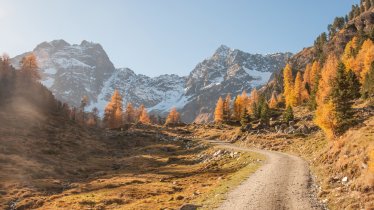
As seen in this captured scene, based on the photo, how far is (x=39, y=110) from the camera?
120 m

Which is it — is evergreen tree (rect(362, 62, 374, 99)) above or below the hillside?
above

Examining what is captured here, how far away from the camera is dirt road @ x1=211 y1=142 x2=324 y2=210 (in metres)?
24.4

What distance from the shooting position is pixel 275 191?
1128 inches

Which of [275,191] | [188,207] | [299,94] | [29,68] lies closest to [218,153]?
[275,191]

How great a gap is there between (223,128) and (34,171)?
78014 mm

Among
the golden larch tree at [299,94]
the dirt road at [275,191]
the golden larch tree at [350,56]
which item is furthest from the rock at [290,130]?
the golden larch tree at [299,94]

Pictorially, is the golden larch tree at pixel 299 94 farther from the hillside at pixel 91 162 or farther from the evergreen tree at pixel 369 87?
the evergreen tree at pixel 369 87

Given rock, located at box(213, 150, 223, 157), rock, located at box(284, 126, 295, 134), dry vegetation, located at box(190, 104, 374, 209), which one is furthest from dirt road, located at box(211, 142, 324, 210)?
rock, located at box(284, 126, 295, 134)

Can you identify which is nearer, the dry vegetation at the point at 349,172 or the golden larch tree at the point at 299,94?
the dry vegetation at the point at 349,172

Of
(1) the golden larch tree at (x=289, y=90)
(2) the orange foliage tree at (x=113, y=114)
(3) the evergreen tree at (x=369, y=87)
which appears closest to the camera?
(3) the evergreen tree at (x=369, y=87)

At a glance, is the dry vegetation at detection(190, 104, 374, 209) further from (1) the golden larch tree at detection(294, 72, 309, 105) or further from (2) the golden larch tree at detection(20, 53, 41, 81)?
(2) the golden larch tree at detection(20, 53, 41, 81)

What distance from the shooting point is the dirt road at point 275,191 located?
24.4 metres

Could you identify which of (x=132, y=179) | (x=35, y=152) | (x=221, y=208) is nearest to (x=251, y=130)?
(x=132, y=179)

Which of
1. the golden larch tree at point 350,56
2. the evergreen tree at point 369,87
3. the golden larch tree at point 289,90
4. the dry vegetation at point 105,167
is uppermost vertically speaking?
the golden larch tree at point 350,56
